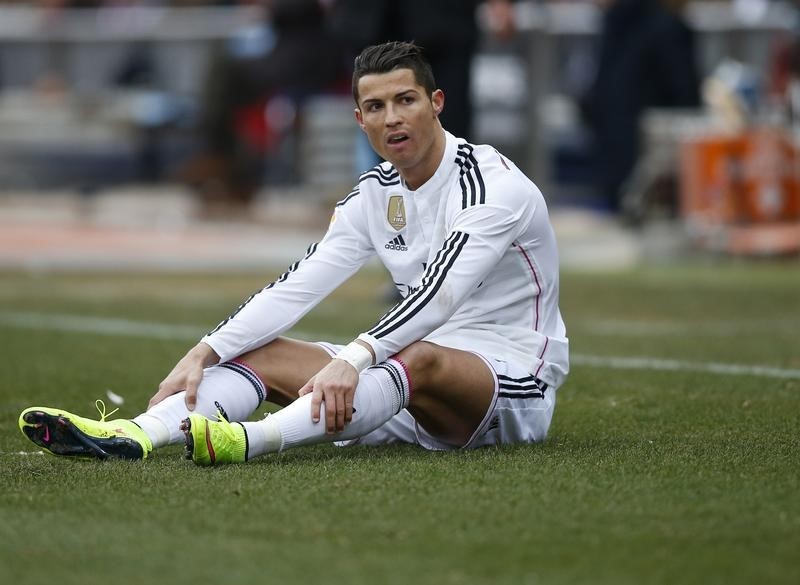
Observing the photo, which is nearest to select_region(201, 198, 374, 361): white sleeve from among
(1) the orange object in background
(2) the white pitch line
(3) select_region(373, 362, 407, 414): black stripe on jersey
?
(3) select_region(373, 362, 407, 414): black stripe on jersey

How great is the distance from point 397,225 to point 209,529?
1.52 metres

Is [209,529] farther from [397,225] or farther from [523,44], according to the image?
[523,44]

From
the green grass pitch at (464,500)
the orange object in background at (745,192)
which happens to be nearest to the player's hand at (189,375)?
the green grass pitch at (464,500)

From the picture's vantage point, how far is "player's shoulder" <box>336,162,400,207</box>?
5.08 meters

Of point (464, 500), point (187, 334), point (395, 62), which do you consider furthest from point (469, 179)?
point (187, 334)

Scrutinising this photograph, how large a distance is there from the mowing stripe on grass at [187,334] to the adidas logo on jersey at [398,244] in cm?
220

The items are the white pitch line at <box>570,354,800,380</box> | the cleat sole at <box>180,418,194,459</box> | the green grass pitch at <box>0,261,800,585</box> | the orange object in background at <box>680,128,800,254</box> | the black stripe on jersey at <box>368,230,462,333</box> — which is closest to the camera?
the green grass pitch at <box>0,261,800,585</box>

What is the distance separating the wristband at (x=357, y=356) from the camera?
4.58 m

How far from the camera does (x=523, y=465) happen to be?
454 centimetres

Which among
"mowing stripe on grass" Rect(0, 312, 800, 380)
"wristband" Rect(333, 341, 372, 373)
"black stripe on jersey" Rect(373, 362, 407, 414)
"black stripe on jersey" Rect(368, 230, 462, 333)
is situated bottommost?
"mowing stripe on grass" Rect(0, 312, 800, 380)

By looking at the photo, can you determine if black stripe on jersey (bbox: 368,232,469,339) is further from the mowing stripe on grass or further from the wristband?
the mowing stripe on grass

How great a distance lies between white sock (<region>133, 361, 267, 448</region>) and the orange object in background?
8.05 m

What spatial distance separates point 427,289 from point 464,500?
804 mm

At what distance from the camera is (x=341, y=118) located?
1534 centimetres
